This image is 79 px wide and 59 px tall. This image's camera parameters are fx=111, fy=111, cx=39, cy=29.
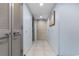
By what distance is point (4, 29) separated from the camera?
1419mm

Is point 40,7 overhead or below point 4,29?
overhead

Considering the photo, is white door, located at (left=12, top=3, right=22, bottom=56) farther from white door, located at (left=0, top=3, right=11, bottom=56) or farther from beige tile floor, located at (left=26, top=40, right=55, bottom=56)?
beige tile floor, located at (left=26, top=40, right=55, bottom=56)

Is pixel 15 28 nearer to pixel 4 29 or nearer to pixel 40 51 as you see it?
pixel 4 29

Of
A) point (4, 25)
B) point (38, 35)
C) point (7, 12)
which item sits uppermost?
point (7, 12)

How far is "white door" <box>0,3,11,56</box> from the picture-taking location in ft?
4.42

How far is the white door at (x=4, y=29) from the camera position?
135 centimetres

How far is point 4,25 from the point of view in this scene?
143 cm

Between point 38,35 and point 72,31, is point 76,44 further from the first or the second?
point 38,35

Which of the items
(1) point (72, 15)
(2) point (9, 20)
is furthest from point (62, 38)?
(2) point (9, 20)

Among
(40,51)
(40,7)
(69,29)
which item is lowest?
(40,51)

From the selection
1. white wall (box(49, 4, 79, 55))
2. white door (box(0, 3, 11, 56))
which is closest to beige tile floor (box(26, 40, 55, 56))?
white wall (box(49, 4, 79, 55))

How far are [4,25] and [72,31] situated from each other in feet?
6.41

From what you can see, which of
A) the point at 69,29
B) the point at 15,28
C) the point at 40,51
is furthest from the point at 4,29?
the point at 40,51

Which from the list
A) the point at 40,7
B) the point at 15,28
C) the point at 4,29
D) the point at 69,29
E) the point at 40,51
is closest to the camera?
the point at 4,29
